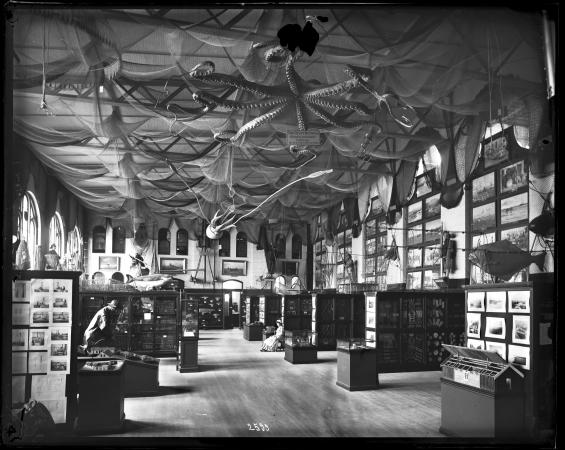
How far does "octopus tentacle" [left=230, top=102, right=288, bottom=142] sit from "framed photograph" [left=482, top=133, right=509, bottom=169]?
4.87m

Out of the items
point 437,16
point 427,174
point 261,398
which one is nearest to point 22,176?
point 437,16

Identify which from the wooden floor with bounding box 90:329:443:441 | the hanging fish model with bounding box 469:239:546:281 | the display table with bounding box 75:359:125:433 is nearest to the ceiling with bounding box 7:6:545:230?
the hanging fish model with bounding box 469:239:546:281

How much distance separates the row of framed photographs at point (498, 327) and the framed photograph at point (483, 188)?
5.45 m

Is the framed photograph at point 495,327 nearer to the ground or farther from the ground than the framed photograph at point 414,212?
nearer to the ground

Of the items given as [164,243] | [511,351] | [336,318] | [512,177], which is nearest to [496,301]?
[511,351]

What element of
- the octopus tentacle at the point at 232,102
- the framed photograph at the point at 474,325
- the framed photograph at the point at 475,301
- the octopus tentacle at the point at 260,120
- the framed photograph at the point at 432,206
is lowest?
the framed photograph at the point at 474,325

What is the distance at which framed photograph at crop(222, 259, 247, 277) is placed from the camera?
2742 cm

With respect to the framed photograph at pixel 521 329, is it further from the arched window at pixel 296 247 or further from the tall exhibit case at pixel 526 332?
the arched window at pixel 296 247

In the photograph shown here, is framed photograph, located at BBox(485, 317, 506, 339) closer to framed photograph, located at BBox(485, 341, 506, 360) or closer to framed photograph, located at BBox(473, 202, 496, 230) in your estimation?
framed photograph, located at BBox(485, 341, 506, 360)

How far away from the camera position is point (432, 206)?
14211mm

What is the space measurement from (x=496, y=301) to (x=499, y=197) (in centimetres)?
545

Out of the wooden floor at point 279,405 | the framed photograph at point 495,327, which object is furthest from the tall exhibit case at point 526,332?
the wooden floor at point 279,405

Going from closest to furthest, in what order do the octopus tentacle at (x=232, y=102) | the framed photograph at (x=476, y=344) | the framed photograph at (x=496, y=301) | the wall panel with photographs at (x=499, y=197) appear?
the framed photograph at (x=496, y=301)
the framed photograph at (x=476, y=344)
the octopus tentacle at (x=232, y=102)
the wall panel with photographs at (x=499, y=197)

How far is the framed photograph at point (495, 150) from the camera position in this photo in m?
10.6
